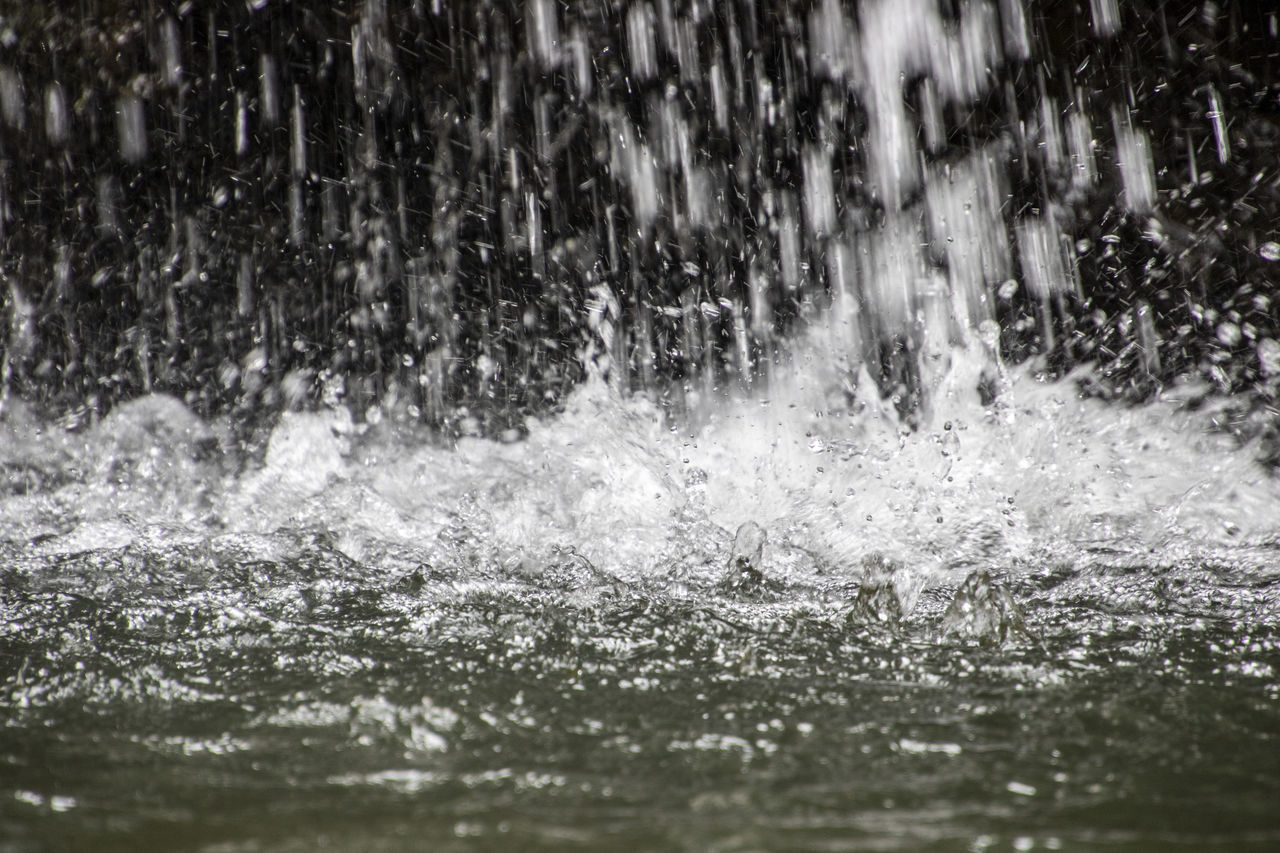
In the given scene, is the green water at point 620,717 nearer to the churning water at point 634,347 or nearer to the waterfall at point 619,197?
the churning water at point 634,347

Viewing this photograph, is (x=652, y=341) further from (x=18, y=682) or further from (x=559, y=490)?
(x=18, y=682)

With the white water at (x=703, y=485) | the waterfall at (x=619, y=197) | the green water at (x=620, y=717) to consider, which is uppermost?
the waterfall at (x=619, y=197)

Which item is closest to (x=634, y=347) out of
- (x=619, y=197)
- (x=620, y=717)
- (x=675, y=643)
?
(x=619, y=197)

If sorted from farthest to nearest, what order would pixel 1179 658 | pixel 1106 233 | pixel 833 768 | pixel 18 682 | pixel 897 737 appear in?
pixel 1106 233
pixel 1179 658
pixel 18 682
pixel 897 737
pixel 833 768

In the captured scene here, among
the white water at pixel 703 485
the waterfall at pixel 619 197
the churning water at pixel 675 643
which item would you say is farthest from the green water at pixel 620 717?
the waterfall at pixel 619 197

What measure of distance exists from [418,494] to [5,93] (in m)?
2.68

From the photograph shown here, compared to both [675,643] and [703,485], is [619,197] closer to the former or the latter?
[703,485]

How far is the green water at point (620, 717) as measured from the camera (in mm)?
1116

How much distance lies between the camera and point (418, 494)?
3.50 meters

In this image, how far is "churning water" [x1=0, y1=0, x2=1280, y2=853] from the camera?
81.1 inches

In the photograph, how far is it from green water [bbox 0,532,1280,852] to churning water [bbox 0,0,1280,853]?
0.02 meters

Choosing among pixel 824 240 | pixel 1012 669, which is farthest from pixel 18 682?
pixel 824 240

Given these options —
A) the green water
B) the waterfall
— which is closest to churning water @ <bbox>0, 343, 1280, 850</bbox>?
the green water

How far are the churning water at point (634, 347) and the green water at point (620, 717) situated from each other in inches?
0.9
